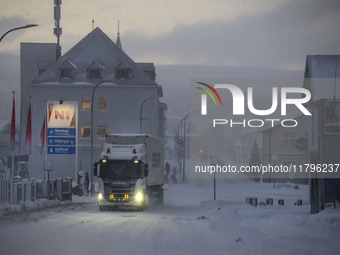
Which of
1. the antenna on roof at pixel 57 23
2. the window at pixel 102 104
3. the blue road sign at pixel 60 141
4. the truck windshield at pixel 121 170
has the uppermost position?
the antenna on roof at pixel 57 23

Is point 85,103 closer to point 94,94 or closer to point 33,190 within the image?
point 94,94

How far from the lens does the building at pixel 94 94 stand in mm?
69188

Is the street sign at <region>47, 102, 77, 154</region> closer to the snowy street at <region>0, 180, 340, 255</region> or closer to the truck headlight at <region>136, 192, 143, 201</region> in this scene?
the truck headlight at <region>136, 192, 143, 201</region>

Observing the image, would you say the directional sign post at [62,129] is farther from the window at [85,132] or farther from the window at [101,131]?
the window at [101,131]

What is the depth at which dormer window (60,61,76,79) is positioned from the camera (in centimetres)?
6981

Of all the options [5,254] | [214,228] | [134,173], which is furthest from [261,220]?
[5,254]

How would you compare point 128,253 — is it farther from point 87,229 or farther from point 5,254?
point 87,229

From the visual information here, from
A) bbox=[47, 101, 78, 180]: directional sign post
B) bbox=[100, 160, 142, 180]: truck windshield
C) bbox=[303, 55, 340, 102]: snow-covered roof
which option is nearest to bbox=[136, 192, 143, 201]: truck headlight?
bbox=[100, 160, 142, 180]: truck windshield

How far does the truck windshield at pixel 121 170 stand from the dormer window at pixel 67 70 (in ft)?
134

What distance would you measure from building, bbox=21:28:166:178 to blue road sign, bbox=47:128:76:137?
2802 centimetres

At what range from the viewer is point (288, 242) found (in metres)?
15.2

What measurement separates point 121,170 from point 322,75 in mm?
19386

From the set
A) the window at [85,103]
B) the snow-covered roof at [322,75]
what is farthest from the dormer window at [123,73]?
the snow-covered roof at [322,75]

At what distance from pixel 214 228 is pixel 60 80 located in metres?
52.6
